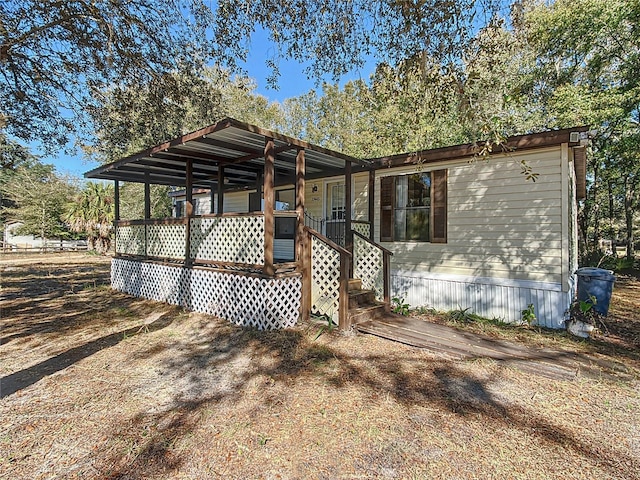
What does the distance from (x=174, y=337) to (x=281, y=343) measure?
1660 mm

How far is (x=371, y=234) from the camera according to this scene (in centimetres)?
791

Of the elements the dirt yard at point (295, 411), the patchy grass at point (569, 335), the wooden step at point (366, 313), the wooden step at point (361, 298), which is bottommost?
the dirt yard at point (295, 411)

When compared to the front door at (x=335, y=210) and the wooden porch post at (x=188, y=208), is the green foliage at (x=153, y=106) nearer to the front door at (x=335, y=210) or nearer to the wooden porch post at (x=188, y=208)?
the wooden porch post at (x=188, y=208)

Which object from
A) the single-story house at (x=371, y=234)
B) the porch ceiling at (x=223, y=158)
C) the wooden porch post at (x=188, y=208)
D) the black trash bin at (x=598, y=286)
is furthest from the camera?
the wooden porch post at (x=188, y=208)

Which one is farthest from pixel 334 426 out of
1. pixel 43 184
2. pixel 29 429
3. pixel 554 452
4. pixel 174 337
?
pixel 43 184

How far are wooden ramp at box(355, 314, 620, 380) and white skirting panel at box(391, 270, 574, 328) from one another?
1.26 metres

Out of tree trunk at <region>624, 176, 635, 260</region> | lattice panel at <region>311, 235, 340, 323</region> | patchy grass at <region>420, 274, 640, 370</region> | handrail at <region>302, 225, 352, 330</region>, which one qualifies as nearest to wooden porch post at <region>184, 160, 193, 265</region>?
handrail at <region>302, 225, 352, 330</region>

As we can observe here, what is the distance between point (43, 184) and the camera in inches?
1190

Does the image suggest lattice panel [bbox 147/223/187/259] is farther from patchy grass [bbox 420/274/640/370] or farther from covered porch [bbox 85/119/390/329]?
patchy grass [bbox 420/274/640/370]

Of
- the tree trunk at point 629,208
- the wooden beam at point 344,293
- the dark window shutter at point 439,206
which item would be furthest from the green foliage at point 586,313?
the tree trunk at point 629,208

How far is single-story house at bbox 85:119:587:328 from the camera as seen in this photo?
5559 millimetres

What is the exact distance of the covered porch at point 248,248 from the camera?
5.37m

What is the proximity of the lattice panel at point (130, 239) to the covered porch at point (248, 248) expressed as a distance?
50 millimetres

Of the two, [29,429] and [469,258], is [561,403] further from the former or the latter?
[29,429]
